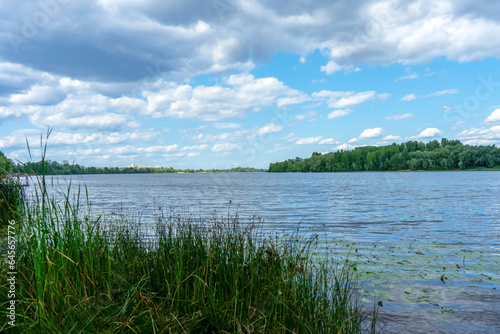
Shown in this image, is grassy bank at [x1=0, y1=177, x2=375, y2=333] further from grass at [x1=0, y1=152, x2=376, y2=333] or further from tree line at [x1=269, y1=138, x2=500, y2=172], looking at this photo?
tree line at [x1=269, y1=138, x2=500, y2=172]

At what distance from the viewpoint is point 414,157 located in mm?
156000

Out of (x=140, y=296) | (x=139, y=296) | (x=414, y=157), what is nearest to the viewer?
(x=140, y=296)

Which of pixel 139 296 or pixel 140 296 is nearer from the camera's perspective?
pixel 140 296

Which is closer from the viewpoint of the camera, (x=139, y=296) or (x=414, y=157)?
(x=139, y=296)

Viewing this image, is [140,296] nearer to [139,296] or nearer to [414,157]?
[139,296]

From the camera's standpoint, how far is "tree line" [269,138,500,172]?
14812cm

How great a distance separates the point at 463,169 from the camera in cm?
15888

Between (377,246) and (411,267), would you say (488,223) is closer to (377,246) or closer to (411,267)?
(377,246)

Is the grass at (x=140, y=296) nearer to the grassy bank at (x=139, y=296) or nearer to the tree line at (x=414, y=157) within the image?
the grassy bank at (x=139, y=296)

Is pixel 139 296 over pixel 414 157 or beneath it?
beneath

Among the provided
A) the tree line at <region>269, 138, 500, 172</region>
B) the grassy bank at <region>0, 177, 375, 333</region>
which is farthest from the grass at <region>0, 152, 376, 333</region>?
the tree line at <region>269, 138, 500, 172</region>

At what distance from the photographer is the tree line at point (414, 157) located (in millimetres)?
148125

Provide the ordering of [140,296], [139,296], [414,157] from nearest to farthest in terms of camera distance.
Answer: [140,296] → [139,296] → [414,157]

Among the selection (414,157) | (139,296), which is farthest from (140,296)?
(414,157)
